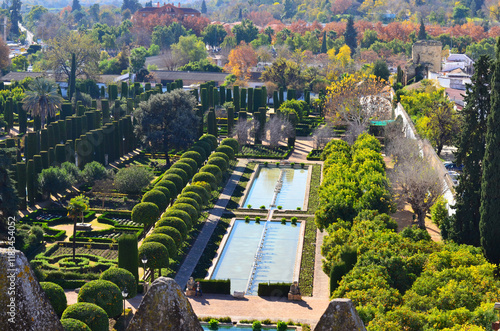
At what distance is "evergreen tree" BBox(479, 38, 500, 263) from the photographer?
3484 cm

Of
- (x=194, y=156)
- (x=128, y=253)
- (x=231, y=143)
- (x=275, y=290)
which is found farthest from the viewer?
(x=231, y=143)

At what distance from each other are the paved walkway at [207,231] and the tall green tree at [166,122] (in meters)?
5.60

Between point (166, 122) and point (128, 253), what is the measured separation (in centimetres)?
2910

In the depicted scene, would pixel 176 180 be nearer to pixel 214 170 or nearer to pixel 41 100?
pixel 214 170

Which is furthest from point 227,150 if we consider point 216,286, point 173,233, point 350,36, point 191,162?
point 350,36

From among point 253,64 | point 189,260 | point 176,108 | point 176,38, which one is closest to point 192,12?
point 176,38

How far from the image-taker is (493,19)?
19262cm

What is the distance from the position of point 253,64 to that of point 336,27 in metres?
52.2

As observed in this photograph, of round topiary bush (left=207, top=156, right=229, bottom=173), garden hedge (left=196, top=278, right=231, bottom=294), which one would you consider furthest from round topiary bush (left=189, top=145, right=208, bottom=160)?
garden hedge (left=196, top=278, right=231, bottom=294)

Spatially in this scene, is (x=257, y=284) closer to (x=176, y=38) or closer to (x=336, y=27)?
(x=176, y=38)

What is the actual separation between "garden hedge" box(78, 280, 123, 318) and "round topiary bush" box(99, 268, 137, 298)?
1.49m

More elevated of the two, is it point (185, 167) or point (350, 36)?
point (350, 36)

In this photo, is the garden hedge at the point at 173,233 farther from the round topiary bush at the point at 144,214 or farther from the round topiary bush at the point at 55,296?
the round topiary bush at the point at 55,296

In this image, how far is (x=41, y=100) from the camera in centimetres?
7312
